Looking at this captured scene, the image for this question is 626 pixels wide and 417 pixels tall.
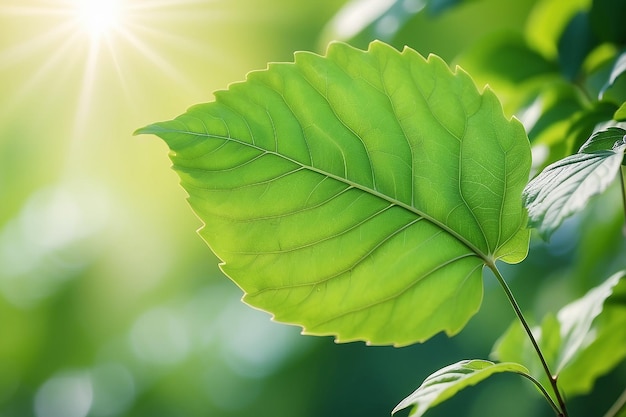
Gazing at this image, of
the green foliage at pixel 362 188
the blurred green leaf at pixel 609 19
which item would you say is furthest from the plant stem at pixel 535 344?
the blurred green leaf at pixel 609 19

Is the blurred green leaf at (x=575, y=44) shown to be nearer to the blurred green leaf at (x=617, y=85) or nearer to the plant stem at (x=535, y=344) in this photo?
the blurred green leaf at (x=617, y=85)

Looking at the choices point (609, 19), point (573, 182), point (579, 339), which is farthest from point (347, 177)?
point (609, 19)

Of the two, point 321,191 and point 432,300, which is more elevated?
point 321,191

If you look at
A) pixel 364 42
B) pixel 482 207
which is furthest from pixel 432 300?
pixel 364 42

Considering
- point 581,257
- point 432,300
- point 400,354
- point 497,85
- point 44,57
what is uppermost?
point 44,57

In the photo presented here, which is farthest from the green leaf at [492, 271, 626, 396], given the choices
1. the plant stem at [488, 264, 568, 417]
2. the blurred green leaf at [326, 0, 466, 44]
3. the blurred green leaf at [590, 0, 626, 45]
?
the blurred green leaf at [326, 0, 466, 44]

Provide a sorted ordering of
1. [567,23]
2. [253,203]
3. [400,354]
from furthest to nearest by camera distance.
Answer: [400,354] → [567,23] → [253,203]

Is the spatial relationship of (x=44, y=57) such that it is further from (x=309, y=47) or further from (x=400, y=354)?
(x=400, y=354)

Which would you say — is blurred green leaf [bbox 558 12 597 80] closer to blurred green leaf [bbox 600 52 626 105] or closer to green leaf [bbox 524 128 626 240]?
blurred green leaf [bbox 600 52 626 105]
